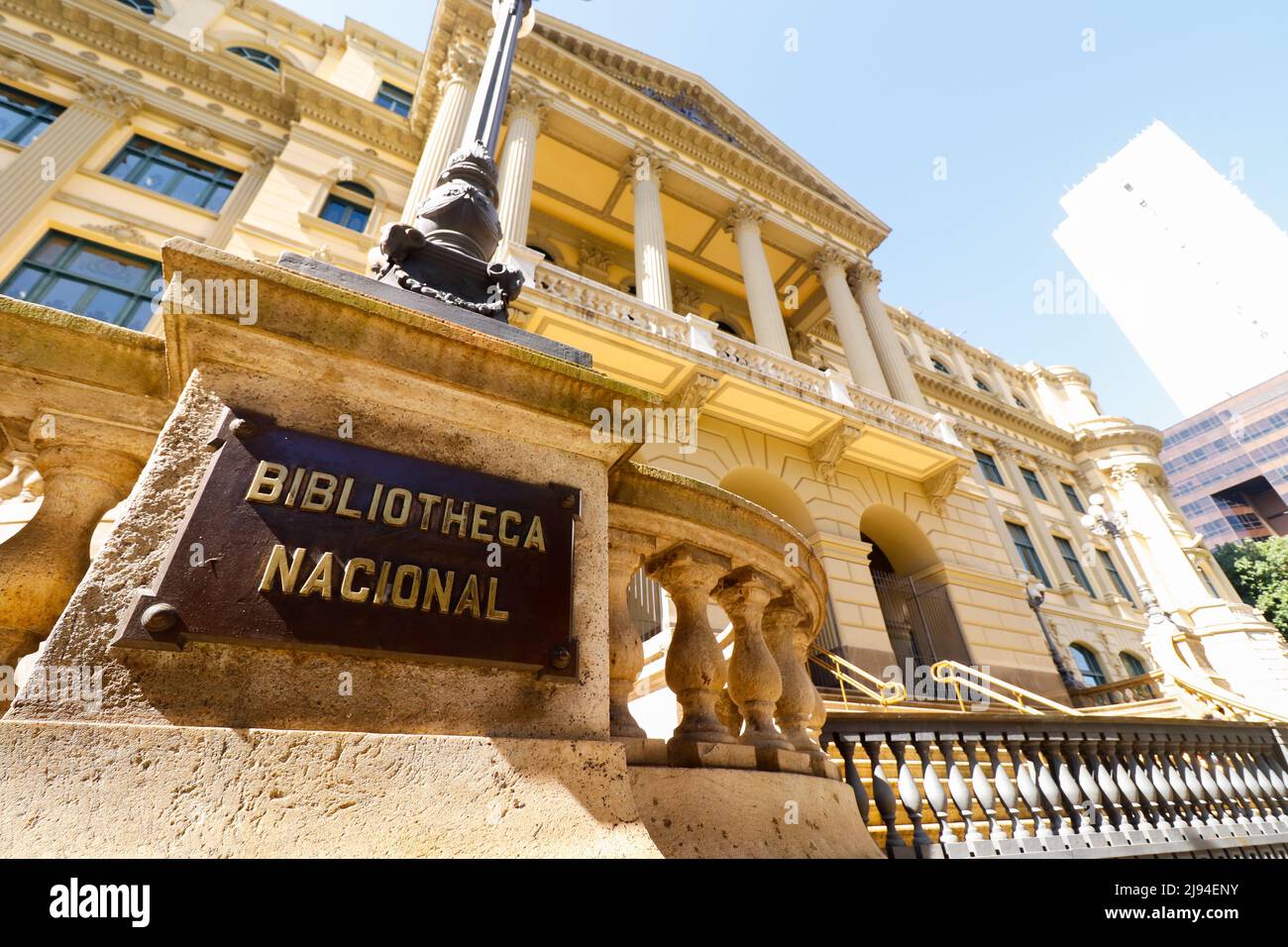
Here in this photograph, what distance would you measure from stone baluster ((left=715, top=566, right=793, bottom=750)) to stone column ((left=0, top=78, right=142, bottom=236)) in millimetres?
14389

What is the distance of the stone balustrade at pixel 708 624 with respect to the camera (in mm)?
2160

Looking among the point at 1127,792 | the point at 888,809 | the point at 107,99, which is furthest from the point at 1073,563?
the point at 107,99

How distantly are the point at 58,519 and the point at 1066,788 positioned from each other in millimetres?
5436

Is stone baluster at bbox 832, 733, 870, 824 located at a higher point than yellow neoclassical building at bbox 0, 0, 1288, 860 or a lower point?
lower

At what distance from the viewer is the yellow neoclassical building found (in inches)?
429

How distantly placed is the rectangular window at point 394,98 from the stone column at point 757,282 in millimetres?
10784

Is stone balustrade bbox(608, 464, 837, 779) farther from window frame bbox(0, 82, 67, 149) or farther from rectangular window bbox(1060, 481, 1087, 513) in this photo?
rectangular window bbox(1060, 481, 1087, 513)

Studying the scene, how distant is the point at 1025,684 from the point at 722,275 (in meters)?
14.0

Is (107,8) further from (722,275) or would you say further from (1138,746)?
(1138,746)

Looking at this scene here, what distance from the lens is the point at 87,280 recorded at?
35.0 ft

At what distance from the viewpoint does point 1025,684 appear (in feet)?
42.3

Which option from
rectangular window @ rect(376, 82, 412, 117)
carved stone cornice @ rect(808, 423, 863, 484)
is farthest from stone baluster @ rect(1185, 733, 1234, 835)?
rectangular window @ rect(376, 82, 412, 117)

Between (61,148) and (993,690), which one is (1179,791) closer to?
(993,690)

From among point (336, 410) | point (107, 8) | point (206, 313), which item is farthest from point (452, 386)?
point (107, 8)
